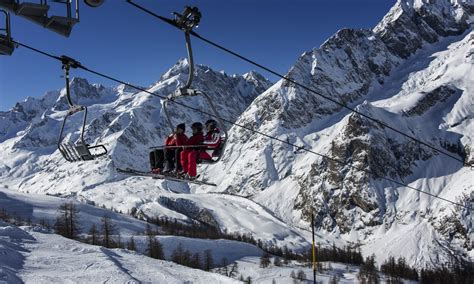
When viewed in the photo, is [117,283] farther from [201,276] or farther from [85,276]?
[201,276]

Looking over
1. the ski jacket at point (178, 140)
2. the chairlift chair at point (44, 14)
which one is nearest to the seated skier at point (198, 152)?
the ski jacket at point (178, 140)

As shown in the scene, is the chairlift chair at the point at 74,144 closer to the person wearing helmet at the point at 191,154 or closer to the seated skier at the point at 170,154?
the seated skier at the point at 170,154

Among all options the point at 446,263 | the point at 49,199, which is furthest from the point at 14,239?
the point at 446,263

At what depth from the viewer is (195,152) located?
2016 centimetres

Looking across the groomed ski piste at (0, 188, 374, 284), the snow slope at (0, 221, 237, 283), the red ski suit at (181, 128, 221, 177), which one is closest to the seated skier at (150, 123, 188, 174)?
the red ski suit at (181, 128, 221, 177)

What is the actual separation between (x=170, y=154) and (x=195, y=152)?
139cm

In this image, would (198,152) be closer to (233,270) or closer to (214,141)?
(214,141)

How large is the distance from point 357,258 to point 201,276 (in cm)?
12719

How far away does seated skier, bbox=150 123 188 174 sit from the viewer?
67.9 feet

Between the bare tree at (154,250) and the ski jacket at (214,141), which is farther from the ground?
the ski jacket at (214,141)

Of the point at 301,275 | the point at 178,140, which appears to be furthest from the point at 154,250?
the point at 178,140

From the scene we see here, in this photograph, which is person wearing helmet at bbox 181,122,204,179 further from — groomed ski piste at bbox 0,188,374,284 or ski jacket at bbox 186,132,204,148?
groomed ski piste at bbox 0,188,374,284

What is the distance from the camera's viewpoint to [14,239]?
48000mm

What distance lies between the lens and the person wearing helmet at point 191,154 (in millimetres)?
19938
